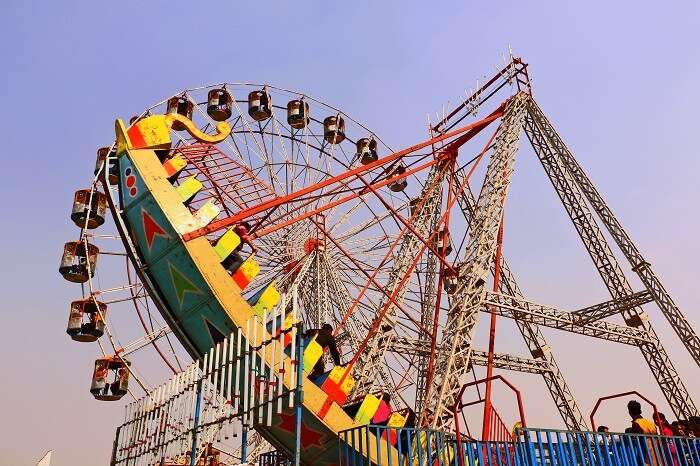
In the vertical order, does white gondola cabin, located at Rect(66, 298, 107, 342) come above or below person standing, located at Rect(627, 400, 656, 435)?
above

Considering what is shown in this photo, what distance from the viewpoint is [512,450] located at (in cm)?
955

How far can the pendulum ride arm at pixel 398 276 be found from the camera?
1522cm

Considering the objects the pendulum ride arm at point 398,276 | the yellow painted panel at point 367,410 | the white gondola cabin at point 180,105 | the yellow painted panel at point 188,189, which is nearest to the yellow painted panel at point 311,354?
the yellow painted panel at point 367,410

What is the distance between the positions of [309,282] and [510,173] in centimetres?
818

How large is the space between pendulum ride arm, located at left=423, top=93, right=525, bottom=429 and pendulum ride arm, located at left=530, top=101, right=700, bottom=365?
5.43 feet

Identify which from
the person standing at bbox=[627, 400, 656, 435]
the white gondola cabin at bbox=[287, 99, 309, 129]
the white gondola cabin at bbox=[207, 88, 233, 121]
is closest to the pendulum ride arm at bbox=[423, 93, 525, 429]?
the person standing at bbox=[627, 400, 656, 435]

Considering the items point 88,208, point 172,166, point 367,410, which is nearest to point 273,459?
point 367,410

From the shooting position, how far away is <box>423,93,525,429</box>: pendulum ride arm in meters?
11.8

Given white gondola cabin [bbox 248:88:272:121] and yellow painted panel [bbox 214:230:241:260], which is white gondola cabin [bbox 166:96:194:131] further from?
yellow painted panel [bbox 214:230:241:260]

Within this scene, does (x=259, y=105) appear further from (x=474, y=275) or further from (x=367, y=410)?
(x=367, y=410)

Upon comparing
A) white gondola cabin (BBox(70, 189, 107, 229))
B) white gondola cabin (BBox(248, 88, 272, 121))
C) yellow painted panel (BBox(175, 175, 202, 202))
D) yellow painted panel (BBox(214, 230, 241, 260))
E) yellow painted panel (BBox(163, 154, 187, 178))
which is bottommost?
yellow painted panel (BBox(214, 230, 241, 260))

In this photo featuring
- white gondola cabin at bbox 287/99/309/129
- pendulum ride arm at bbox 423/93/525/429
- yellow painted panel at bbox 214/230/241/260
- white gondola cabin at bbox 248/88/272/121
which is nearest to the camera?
yellow painted panel at bbox 214/230/241/260

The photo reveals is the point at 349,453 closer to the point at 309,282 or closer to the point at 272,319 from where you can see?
the point at 272,319

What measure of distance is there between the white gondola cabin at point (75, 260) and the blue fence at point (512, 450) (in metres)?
9.63
